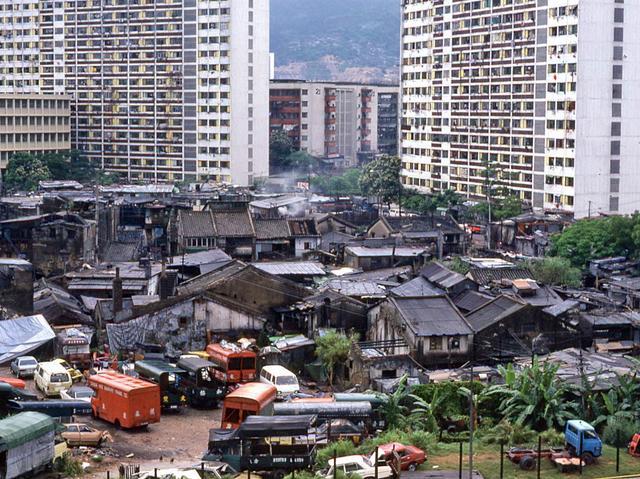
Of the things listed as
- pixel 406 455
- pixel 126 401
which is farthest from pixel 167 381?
pixel 406 455

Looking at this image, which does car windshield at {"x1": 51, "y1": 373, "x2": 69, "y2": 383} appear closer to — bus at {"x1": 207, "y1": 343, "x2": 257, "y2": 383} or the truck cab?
bus at {"x1": 207, "y1": 343, "x2": 257, "y2": 383}

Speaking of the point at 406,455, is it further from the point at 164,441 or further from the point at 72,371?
the point at 72,371

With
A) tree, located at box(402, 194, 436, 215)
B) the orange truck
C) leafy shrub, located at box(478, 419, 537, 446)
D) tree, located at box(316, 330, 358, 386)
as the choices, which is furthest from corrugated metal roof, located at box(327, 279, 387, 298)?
tree, located at box(402, 194, 436, 215)

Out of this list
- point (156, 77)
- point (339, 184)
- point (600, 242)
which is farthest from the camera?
point (156, 77)

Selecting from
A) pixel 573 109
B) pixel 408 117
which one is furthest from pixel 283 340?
pixel 408 117

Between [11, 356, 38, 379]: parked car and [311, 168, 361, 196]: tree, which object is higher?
[311, 168, 361, 196]: tree

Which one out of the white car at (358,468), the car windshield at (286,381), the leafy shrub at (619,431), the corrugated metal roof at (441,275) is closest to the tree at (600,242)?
the corrugated metal roof at (441,275)
